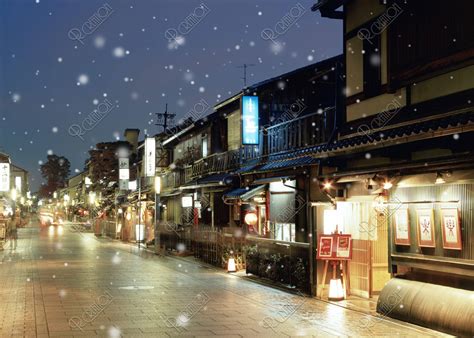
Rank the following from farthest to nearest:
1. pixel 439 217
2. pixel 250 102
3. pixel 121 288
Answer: pixel 250 102
pixel 121 288
pixel 439 217

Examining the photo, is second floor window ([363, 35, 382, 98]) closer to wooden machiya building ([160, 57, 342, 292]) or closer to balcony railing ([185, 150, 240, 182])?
wooden machiya building ([160, 57, 342, 292])

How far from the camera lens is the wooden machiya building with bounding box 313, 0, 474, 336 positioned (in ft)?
37.7

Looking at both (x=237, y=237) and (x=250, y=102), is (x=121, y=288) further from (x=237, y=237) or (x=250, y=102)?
(x=250, y=102)

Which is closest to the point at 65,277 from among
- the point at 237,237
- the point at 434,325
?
the point at 237,237

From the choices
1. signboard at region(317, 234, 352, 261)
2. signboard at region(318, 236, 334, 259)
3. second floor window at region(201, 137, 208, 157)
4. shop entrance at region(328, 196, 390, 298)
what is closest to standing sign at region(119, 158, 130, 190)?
second floor window at region(201, 137, 208, 157)

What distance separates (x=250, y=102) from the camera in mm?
24000

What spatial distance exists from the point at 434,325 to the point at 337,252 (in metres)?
4.64
